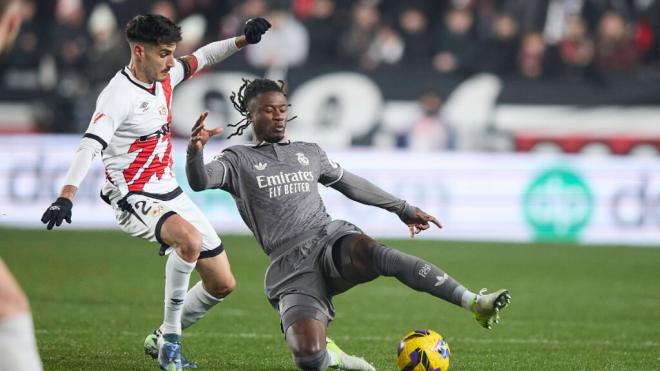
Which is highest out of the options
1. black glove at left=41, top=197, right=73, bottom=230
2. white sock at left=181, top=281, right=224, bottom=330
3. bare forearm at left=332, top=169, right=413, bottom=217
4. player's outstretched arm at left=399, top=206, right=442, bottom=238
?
bare forearm at left=332, top=169, right=413, bottom=217

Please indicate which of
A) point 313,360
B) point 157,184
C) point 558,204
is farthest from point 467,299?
point 558,204

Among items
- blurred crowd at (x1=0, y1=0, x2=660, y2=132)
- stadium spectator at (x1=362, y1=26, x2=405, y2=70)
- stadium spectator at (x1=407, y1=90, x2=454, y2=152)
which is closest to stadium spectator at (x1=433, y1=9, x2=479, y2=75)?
blurred crowd at (x1=0, y1=0, x2=660, y2=132)

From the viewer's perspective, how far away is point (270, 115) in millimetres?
6871

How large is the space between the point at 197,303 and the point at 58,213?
5.56 feet

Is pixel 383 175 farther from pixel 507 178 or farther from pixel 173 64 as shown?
pixel 173 64

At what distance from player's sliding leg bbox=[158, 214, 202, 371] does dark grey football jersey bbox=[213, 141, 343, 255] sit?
0.40 meters

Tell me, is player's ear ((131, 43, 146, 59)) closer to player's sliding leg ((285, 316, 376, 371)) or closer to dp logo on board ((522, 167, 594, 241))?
player's sliding leg ((285, 316, 376, 371))

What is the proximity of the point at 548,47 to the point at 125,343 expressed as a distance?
11.6m

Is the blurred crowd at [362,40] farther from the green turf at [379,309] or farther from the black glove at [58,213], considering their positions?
the black glove at [58,213]

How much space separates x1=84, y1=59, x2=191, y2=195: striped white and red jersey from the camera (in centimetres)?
722

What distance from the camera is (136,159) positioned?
7355mm

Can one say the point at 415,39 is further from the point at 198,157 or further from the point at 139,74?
the point at 198,157

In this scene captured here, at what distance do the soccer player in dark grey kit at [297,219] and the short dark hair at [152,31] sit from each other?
598 millimetres

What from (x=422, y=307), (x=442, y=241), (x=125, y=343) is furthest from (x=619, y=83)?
(x=125, y=343)
